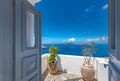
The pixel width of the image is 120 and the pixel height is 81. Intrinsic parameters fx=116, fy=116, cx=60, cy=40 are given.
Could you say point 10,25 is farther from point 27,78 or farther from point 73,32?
point 73,32

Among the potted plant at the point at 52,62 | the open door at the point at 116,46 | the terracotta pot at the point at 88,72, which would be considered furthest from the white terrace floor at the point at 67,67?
the open door at the point at 116,46

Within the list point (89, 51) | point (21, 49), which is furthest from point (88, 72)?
point (21, 49)

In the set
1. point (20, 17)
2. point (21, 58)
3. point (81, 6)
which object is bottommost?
point (21, 58)

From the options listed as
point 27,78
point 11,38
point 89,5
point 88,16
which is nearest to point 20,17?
point 11,38

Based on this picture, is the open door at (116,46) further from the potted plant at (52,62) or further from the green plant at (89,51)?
the potted plant at (52,62)

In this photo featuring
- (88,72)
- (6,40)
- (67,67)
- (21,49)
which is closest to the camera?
(6,40)

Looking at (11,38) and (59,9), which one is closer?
(11,38)

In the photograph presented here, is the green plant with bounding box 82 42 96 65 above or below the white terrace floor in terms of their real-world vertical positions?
above

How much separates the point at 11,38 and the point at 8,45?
8 centimetres

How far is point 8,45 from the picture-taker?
3.47 ft

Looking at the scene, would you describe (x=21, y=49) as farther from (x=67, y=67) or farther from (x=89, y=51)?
(x=67, y=67)

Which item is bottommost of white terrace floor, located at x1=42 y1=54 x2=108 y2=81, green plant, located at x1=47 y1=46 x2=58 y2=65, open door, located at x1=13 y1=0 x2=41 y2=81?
white terrace floor, located at x1=42 y1=54 x2=108 y2=81

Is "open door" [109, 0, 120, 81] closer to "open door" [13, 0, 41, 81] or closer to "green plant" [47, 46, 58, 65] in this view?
"open door" [13, 0, 41, 81]

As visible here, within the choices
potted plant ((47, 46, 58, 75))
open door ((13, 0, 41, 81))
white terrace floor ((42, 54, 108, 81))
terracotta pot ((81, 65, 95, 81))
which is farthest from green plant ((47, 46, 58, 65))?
open door ((13, 0, 41, 81))
